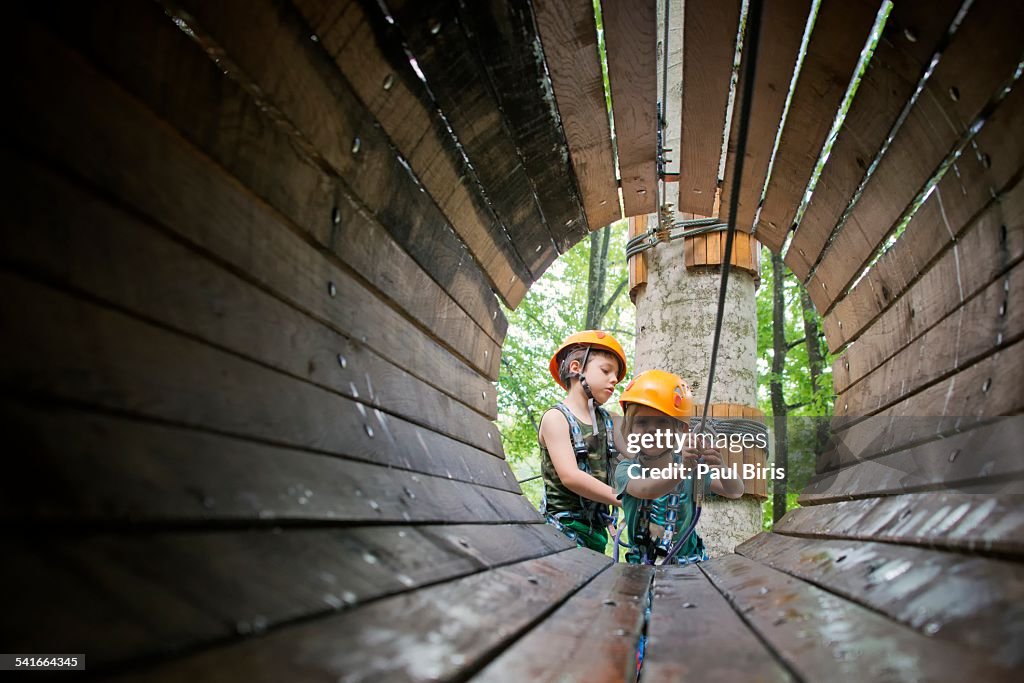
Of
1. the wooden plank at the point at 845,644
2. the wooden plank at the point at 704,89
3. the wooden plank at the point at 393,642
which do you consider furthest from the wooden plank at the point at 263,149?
the wooden plank at the point at 845,644

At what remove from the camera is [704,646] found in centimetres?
135

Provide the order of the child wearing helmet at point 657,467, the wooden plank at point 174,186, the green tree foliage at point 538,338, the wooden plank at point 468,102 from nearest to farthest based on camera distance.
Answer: the wooden plank at point 174,186
the wooden plank at point 468,102
the child wearing helmet at point 657,467
the green tree foliage at point 538,338

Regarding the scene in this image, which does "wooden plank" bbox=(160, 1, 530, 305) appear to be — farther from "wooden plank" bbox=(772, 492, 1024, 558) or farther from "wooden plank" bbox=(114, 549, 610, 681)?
"wooden plank" bbox=(772, 492, 1024, 558)

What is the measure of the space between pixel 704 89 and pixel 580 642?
2.12 m

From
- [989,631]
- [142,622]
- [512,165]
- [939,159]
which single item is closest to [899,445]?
[939,159]

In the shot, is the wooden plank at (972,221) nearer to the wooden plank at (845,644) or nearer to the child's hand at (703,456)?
the wooden plank at (845,644)

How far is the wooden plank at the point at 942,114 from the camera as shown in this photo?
1.57m

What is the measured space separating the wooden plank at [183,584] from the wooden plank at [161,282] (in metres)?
0.36

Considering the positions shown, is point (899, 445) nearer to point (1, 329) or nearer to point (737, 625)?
Answer: point (737, 625)

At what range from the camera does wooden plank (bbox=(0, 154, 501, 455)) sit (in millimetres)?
901

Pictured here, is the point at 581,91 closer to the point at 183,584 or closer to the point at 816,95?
the point at 816,95

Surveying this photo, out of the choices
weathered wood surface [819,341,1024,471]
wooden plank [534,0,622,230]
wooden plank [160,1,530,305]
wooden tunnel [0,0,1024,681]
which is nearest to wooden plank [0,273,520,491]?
wooden tunnel [0,0,1024,681]

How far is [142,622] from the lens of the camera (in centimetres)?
79

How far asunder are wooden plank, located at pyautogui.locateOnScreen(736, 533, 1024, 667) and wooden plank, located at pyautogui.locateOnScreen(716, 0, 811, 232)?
2.87ft
